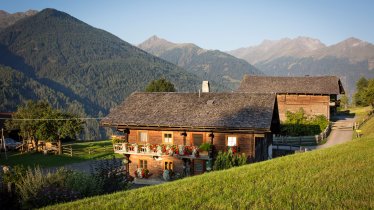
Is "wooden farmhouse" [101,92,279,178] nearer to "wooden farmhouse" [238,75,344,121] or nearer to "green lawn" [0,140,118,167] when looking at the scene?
"green lawn" [0,140,118,167]

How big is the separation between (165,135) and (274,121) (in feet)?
33.0

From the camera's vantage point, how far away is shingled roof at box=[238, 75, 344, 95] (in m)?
A: 56.7

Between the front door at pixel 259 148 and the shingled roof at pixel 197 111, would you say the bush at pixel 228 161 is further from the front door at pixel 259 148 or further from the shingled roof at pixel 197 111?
the front door at pixel 259 148

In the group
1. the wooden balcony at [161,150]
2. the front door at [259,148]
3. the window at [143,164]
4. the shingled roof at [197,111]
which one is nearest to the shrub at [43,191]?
the wooden balcony at [161,150]

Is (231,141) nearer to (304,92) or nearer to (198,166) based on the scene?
(198,166)

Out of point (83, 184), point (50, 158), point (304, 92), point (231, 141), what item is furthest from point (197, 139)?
point (304, 92)

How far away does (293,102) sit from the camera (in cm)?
5778

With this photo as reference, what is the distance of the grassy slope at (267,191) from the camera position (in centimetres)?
1102

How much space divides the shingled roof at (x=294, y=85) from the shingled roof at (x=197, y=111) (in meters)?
26.8

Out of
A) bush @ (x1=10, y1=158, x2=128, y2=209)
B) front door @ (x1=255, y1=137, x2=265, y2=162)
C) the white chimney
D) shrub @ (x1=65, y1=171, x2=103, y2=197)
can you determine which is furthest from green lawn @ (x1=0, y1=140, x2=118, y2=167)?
shrub @ (x1=65, y1=171, x2=103, y2=197)

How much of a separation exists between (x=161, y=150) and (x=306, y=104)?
110ft

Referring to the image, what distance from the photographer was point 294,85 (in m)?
58.8

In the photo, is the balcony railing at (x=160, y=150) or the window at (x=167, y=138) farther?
the window at (x=167, y=138)

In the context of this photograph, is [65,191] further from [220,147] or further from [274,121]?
[274,121]
